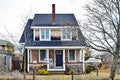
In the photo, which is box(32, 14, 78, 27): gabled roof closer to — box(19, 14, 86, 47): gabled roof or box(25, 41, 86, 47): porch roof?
box(19, 14, 86, 47): gabled roof

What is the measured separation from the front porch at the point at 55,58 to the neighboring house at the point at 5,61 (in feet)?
17.2

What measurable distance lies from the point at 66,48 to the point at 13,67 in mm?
11727

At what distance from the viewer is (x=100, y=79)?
97.7 feet

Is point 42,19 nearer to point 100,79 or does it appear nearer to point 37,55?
point 37,55

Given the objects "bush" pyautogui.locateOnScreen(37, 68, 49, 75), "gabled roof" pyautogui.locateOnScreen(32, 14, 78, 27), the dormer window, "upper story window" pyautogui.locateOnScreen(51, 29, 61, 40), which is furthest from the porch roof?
"bush" pyautogui.locateOnScreen(37, 68, 49, 75)

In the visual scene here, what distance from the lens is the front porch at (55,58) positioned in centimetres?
4641

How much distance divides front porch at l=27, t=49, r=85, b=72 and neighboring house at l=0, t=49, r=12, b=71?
5.23 m

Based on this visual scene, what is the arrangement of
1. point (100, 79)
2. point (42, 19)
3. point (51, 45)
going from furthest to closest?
point (42, 19)
point (51, 45)
point (100, 79)

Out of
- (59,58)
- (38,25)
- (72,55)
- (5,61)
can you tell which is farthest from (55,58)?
(5,61)

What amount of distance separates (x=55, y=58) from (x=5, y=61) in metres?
9.25

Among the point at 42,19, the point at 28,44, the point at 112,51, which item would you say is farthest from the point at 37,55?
the point at 112,51

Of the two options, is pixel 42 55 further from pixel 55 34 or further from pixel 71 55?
pixel 71 55

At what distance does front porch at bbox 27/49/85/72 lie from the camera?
152 feet

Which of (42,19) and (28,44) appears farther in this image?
(42,19)
